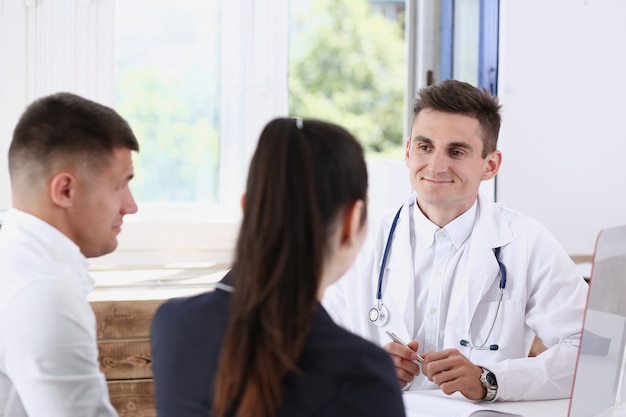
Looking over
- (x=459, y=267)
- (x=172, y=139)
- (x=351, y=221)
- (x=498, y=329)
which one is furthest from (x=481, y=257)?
(x=172, y=139)

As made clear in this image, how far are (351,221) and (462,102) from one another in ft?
3.32

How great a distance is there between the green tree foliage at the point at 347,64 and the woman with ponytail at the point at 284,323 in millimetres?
11585

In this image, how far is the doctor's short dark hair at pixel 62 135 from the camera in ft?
4.25

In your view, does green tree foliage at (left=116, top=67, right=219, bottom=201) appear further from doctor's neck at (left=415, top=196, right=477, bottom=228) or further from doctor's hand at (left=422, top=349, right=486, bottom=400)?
doctor's hand at (left=422, top=349, right=486, bottom=400)

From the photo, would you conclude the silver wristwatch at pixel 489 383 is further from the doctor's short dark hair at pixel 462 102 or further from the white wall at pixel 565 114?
the white wall at pixel 565 114

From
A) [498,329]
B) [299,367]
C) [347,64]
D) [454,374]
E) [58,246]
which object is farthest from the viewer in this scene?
[347,64]

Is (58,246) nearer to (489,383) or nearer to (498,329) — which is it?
(489,383)

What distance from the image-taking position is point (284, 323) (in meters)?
0.91

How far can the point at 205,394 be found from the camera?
36.6 inches

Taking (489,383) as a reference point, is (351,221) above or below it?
above

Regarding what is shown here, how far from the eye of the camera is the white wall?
8.63 ft

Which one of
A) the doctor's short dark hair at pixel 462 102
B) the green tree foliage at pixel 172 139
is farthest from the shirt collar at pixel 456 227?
the green tree foliage at pixel 172 139

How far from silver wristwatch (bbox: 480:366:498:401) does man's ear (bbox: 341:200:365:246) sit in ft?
2.28

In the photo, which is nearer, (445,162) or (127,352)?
(445,162)
